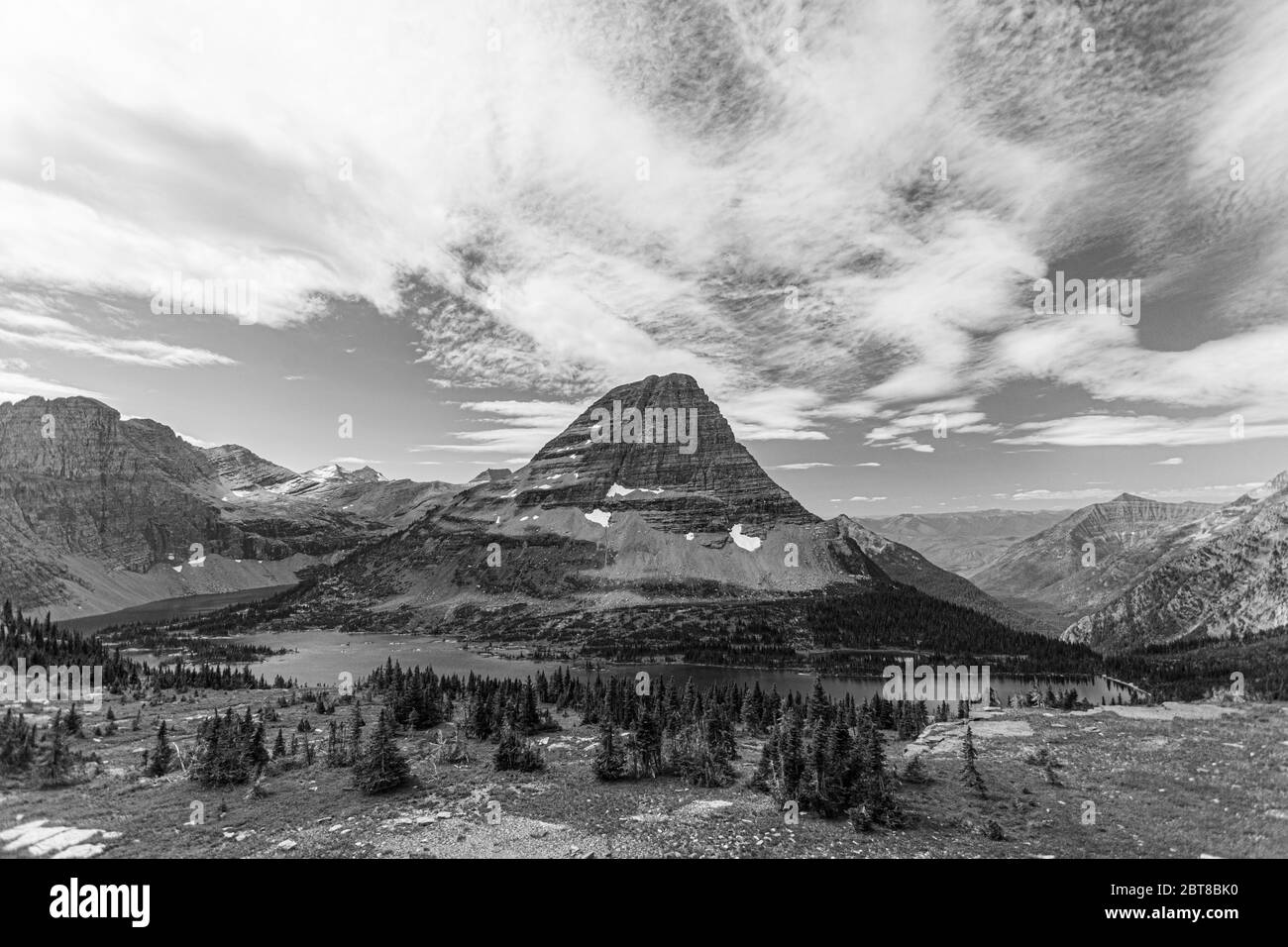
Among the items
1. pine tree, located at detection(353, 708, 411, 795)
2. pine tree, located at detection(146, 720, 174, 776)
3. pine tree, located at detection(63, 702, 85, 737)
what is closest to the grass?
pine tree, located at detection(353, 708, 411, 795)

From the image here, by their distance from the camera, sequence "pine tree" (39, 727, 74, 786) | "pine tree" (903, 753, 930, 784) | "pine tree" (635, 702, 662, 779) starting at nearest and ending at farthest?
"pine tree" (39, 727, 74, 786) → "pine tree" (903, 753, 930, 784) → "pine tree" (635, 702, 662, 779)

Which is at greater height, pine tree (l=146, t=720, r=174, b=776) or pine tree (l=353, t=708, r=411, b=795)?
pine tree (l=353, t=708, r=411, b=795)

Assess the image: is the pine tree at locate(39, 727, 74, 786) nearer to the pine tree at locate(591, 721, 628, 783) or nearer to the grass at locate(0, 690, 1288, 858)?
the grass at locate(0, 690, 1288, 858)

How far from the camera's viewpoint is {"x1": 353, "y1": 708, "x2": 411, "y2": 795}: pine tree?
31.6 metres

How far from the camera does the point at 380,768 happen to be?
32.1 m

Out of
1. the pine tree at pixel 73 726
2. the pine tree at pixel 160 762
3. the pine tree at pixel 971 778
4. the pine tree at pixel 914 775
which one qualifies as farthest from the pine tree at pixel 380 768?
the pine tree at pixel 73 726

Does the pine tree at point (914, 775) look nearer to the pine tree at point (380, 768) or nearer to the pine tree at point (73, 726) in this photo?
the pine tree at point (380, 768)

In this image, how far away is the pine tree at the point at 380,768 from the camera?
31.6m

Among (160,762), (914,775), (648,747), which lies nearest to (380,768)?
(648,747)

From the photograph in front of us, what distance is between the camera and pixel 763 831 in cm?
2483

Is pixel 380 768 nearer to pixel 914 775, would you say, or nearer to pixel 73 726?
pixel 914 775

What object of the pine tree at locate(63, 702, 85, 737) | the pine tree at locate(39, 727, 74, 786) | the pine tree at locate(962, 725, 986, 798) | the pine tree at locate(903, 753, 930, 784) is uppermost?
the pine tree at locate(39, 727, 74, 786)
